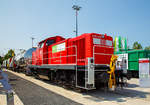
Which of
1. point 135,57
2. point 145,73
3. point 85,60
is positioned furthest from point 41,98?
point 135,57

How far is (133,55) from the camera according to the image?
15445 mm

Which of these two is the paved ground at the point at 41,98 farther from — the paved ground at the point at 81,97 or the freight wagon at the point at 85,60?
the freight wagon at the point at 85,60

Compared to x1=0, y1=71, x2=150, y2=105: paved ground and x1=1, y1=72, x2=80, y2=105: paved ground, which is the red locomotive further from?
x1=1, y1=72, x2=80, y2=105: paved ground

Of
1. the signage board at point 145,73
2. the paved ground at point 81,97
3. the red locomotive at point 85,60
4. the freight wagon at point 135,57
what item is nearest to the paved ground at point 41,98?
the paved ground at point 81,97

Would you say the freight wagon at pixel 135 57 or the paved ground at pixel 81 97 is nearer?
the paved ground at pixel 81 97

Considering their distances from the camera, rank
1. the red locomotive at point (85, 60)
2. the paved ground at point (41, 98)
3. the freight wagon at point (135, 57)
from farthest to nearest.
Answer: the freight wagon at point (135, 57) < the red locomotive at point (85, 60) < the paved ground at point (41, 98)

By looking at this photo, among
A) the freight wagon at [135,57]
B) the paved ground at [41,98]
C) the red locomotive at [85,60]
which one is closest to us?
the paved ground at [41,98]

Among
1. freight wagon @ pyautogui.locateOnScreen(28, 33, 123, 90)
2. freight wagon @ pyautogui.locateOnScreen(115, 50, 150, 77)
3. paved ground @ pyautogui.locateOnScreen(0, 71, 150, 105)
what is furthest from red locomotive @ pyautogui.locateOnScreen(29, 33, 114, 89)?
freight wagon @ pyautogui.locateOnScreen(115, 50, 150, 77)

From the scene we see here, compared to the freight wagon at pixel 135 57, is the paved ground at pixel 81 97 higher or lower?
lower

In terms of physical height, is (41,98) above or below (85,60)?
below

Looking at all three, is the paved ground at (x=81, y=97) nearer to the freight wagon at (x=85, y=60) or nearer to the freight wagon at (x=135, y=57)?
the freight wagon at (x=85, y=60)

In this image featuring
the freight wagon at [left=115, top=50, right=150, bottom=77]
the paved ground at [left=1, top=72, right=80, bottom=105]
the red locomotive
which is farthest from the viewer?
the freight wagon at [left=115, top=50, right=150, bottom=77]

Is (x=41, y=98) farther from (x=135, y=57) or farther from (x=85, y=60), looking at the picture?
(x=135, y=57)

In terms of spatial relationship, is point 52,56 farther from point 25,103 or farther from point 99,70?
point 25,103
